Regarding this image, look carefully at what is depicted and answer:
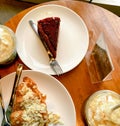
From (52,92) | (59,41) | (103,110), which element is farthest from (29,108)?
(59,41)

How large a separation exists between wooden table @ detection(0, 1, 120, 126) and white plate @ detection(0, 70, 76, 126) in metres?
0.05

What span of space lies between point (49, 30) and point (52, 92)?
320mm

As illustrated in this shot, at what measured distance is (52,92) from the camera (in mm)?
1079

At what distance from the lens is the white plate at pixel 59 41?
114cm

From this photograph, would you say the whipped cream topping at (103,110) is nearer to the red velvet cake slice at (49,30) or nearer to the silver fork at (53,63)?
the silver fork at (53,63)

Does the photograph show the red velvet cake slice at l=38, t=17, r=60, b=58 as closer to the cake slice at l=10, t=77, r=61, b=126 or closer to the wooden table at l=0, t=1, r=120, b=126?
the wooden table at l=0, t=1, r=120, b=126

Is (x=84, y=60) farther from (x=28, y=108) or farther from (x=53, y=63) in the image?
(x=28, y=108)

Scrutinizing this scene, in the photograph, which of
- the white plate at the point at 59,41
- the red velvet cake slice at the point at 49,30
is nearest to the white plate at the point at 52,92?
the white plate at the point at 59,41

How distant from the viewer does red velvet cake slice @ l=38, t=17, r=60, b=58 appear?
1.19 meters

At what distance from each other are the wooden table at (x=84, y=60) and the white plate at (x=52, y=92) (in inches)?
2.1

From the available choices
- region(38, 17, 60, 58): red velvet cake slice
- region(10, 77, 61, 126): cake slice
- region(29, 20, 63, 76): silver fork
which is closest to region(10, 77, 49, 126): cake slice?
region(10, 77, 61, 126): cake slice

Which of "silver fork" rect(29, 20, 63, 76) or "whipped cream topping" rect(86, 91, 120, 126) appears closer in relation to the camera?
"whipped cream topping" rect(86, 91, 120, 126)

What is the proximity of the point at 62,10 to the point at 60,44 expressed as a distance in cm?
18

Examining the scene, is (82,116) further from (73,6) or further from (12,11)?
(12,11)
